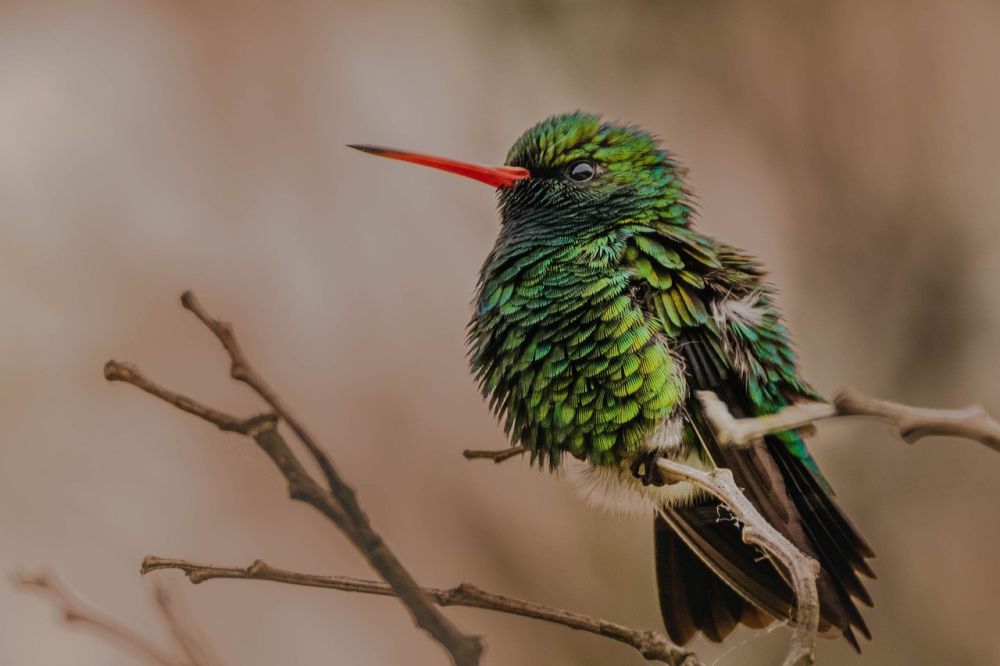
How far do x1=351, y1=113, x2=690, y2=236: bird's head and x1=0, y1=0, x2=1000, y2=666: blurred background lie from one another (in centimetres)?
32

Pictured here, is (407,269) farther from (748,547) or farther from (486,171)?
(748,547)

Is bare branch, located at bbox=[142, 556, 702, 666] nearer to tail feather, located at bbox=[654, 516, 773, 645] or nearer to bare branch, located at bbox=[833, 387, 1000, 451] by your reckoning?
tail feather, located at bbox=[654, 516, 773, 645]

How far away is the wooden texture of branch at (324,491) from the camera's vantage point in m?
0.92

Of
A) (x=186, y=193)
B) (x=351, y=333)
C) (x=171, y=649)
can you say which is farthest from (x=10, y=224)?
(x=171, y=649)

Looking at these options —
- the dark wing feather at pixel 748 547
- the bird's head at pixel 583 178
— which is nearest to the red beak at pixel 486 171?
the bird's head at pixel 583 178

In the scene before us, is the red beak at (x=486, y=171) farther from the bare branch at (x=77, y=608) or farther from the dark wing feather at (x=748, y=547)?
the bare branch at (x=77, y=608)

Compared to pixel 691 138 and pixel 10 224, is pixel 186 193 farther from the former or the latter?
pixel 691 138

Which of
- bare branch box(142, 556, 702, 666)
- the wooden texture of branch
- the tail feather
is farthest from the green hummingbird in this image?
the wooden texture of branch

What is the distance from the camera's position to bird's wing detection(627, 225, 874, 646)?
1.24 meters

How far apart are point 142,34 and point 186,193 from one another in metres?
0.37

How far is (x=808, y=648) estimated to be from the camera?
0.80m

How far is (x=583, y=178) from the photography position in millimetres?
1445

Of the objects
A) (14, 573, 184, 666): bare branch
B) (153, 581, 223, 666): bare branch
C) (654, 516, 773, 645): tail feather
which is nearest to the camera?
(153, 581, 223, 666): bare branch

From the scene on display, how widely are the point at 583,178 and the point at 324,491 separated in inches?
28.0
